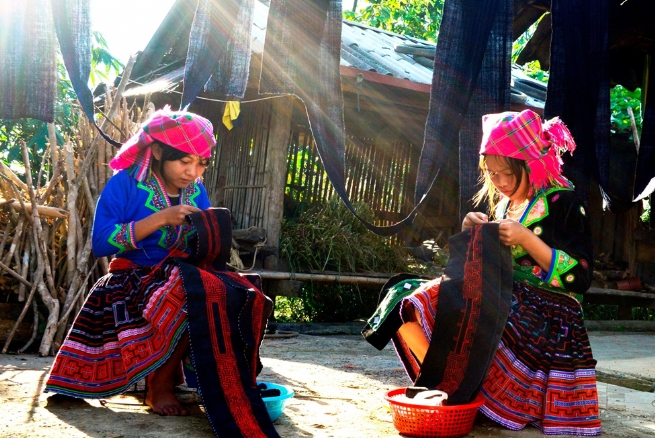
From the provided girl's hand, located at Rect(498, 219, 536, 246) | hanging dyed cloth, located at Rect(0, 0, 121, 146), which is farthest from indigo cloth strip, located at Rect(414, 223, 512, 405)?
hanging dyed cloth, located at Rect(0, 0, 121, 146)

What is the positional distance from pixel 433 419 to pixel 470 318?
42 cm

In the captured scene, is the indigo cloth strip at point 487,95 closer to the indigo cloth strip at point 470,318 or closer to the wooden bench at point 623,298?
the indigo cloth strip at point 470,318

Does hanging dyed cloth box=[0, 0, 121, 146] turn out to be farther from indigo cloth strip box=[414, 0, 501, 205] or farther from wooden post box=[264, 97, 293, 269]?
wooden post box=[264, 97, 293, 269]

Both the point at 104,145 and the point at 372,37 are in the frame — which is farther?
the point at 372,37

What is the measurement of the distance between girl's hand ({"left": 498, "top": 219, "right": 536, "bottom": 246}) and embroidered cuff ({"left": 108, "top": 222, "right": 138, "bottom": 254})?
4.97 feet

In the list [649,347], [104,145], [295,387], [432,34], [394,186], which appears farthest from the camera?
[432,34]

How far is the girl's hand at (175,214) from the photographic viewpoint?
2818 mm

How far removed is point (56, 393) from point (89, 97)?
1232 millimetres

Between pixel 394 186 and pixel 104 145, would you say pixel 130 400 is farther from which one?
pixel 394 186

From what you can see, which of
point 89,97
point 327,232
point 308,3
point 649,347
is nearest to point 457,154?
point 308,3

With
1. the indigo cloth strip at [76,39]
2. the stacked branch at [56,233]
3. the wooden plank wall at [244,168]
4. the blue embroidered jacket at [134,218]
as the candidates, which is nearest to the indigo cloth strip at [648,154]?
the blue embroidered jacket at [134,218]

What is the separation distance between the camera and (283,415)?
292 centimetres

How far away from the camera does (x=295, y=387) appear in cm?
361

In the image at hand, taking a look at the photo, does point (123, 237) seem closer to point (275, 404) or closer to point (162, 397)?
point (162, 397)
